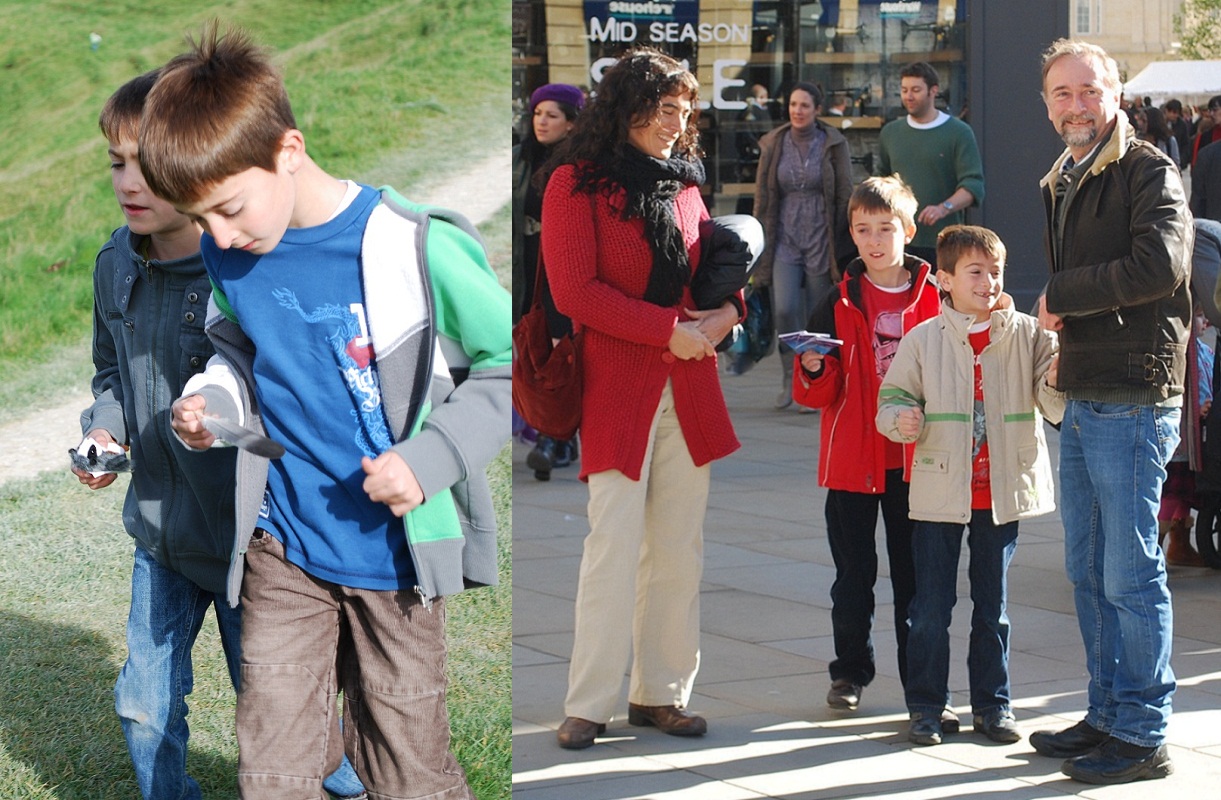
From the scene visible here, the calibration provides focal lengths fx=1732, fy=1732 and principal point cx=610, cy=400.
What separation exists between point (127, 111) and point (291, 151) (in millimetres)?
724

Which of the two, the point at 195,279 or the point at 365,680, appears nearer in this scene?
the point at 365,680

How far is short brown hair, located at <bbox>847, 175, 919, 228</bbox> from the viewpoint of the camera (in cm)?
482

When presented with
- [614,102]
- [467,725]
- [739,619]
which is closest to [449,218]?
[467,725]

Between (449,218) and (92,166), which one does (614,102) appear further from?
(449,218)

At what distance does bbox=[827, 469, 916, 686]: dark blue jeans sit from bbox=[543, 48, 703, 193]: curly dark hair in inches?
44.3

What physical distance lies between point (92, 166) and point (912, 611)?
2504 mm

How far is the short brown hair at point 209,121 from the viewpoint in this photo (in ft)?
8.68

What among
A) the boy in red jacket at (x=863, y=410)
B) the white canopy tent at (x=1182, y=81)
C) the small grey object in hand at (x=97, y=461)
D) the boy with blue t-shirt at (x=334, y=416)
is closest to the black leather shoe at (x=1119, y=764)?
the boy in red jacket at (x=863, y=410)

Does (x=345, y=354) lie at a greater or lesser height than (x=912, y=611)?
greater

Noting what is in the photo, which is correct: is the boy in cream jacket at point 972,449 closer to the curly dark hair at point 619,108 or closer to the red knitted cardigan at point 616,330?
the red knitted cardigan at point 616,330

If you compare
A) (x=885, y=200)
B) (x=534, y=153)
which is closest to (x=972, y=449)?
(x=885, y=200)

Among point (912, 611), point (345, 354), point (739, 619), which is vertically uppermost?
point (345, 354)

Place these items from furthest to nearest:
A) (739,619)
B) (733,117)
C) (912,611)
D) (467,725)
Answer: (733,117), (739,619), (912,611), (467,725)

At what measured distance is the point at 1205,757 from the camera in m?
4.56
